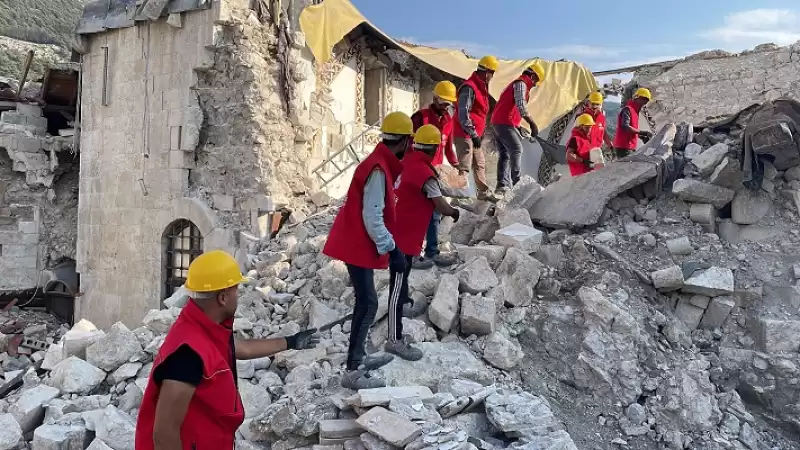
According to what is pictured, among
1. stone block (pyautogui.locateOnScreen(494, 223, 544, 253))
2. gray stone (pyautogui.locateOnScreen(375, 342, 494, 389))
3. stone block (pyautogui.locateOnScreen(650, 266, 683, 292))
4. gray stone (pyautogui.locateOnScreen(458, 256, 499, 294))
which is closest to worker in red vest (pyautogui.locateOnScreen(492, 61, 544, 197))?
stone block (pyautogui.locateOnScreen(494, 223, 544, 253))

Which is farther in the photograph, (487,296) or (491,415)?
(487,296)

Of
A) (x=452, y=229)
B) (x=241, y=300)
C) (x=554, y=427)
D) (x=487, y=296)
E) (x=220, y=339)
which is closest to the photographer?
(x=220, y=339)

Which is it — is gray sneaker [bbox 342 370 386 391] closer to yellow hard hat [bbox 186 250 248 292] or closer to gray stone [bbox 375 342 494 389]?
gray stone [bbox 375 342 494 389]

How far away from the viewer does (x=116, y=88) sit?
8461mm

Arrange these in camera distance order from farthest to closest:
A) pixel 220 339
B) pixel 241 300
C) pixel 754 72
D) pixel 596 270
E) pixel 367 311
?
pixel 754 72
pixel 241 300
pixel 596 270
pixel 367 311
pixel 220 339

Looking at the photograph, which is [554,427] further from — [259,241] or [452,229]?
[259,241]

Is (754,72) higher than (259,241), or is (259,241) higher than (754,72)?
(754,72)

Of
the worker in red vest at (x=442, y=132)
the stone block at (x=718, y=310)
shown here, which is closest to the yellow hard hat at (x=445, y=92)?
the worker in red vest at (x=442, y=132)

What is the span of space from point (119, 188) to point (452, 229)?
5322 millimetres

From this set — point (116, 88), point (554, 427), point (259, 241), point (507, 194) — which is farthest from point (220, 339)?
point (116, 88)

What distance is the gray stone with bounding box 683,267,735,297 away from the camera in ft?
14.8

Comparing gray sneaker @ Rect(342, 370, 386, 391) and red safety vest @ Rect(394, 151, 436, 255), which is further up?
red safety vest @ Rect(394, 151, 436, 255)

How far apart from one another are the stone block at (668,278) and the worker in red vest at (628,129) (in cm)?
313

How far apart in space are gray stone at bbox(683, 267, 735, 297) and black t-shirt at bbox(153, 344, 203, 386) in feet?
13.0
